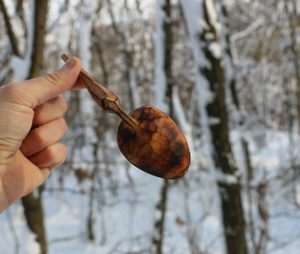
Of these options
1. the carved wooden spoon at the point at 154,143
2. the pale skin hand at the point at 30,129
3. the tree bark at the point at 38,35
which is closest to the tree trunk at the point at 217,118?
the tree bark at the point at 38,35

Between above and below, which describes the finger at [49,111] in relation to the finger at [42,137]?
above

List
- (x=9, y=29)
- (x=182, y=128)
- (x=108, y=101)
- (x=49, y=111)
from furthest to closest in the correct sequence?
(x=182, y=128)
(x=9, y=29)
(x=49, y=111)
(x=108, y=101)

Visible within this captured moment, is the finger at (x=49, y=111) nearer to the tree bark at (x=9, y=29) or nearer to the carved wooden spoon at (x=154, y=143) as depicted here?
the carved wooden spoon at (x=154, y=143)

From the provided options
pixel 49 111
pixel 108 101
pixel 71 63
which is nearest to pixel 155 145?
pixel 108 101

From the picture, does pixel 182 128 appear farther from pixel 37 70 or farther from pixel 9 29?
pixel 37 70

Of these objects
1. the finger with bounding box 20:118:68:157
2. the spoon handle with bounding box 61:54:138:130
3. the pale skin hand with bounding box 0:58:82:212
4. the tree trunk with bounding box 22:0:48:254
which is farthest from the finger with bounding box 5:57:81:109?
the tree trunk with bounding box 22:0:48:254

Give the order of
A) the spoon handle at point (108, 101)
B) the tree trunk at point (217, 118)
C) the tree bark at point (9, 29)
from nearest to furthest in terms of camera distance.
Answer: the spoon handle at point (108, 101)
the tree bark at point (9, 29)
the tree trunk at point (217, 118)

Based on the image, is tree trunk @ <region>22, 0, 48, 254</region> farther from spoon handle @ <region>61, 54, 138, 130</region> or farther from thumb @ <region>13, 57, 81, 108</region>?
spoon handle @ <region>61, 54, 138, 130</region>
